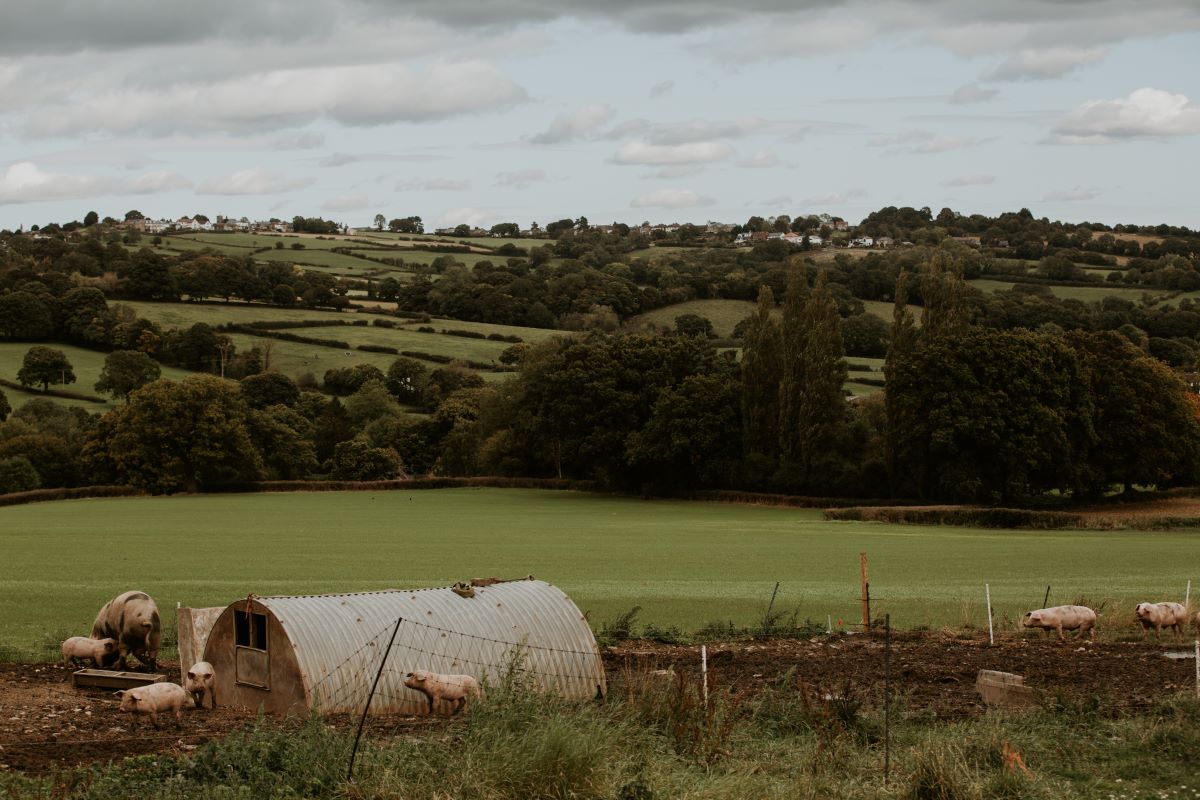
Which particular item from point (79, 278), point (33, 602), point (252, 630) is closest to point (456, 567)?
point (33, 602)

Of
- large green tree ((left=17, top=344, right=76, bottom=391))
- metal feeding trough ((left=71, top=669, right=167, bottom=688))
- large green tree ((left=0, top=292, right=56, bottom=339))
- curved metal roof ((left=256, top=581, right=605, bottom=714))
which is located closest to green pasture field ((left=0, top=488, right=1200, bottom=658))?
metal feeding trough ((left=71, top=669, right=167, bottom=688))

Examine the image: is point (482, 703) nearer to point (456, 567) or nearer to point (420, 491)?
point (456, 567)

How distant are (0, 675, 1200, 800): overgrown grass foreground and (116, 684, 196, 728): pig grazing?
1695 mm

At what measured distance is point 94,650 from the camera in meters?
21.8

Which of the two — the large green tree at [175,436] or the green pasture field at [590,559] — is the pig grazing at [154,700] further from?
the large green tree at [175,436]

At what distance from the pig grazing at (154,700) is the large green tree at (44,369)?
116m

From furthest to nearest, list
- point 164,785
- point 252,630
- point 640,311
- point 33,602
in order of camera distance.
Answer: point 640,311, point 33,602, point 252,630, point 164,785

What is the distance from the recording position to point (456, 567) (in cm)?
4447

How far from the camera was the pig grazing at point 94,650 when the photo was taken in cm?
2172

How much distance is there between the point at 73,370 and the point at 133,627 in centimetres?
11696

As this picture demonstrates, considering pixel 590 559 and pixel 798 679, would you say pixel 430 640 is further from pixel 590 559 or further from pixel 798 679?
pixel 590 559

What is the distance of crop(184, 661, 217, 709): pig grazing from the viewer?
18625mm

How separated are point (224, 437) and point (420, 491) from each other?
1515 centimetres

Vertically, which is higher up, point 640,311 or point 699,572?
point 640,311
